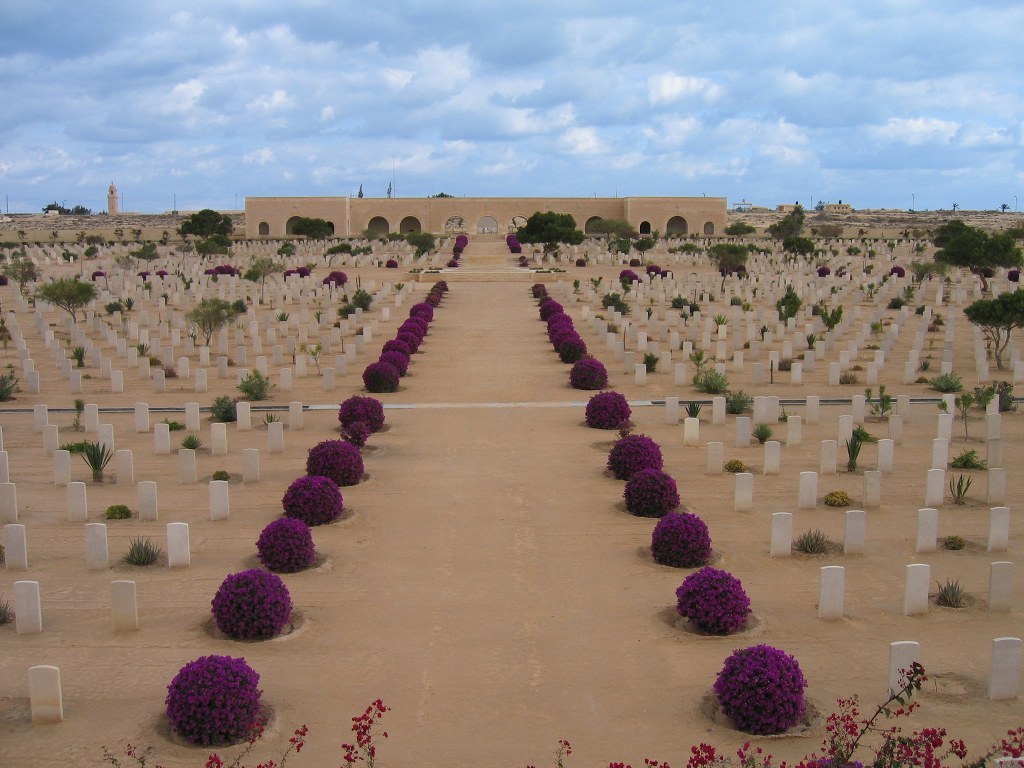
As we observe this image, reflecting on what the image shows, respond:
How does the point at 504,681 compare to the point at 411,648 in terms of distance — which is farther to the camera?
the point at 411,648

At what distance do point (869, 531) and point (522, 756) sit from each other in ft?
19.2

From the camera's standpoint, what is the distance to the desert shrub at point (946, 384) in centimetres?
1905

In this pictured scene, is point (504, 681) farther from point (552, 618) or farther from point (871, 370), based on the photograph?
point (871, 370)

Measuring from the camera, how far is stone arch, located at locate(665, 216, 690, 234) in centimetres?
7950

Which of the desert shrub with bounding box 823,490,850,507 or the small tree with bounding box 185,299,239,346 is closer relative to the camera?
the desert shrub with bounding box 823,490,850,507

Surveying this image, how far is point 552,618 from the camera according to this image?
816 cm

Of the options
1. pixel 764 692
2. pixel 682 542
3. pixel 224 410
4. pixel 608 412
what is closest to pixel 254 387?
pixel 224 410

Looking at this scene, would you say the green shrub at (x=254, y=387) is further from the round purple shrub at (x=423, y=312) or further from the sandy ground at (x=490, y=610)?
the round purple shrub at (x=423, y=312)

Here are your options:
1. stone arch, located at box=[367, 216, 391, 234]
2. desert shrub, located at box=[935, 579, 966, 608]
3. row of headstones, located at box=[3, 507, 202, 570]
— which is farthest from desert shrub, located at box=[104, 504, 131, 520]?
stone arch, located at box=[367, 216, 391, 234]

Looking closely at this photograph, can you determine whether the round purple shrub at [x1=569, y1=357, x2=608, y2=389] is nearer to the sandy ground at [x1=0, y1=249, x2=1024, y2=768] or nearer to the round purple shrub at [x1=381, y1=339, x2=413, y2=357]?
the sandy ground at [x1=0, y1=249, x2=1024, y2=768]

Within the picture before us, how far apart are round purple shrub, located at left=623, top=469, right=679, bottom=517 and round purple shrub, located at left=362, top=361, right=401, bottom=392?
867 centimetres

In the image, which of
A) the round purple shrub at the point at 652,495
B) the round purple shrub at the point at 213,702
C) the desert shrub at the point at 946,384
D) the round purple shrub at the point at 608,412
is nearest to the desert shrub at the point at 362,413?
the round purple shrub at the point at 608,412

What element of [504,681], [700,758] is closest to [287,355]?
[504,681]

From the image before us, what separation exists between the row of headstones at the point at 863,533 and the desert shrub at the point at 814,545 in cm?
11
